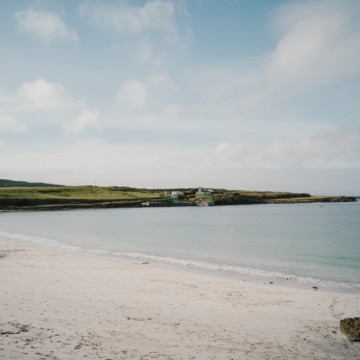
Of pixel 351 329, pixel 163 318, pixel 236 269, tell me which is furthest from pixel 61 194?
pixel 351 329

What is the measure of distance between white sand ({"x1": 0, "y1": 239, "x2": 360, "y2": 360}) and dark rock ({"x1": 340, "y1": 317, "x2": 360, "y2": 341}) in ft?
0.74

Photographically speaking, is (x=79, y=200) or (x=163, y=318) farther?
(x=79, y=200)

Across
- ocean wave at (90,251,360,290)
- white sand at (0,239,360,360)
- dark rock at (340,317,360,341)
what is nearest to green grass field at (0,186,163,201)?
ocean wave at (90,251,360,290)

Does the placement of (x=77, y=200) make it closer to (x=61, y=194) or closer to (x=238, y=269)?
(x=61, y=194)

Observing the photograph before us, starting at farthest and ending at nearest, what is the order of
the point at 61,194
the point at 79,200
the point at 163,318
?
the point at 61,194, the point at 79,200, the point at 163,318

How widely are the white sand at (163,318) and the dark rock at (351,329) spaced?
23 centimetres

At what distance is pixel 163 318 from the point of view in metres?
12.3

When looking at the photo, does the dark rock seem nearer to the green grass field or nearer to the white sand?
the white sand

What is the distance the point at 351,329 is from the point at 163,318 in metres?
6.25

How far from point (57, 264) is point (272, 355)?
1841 cm

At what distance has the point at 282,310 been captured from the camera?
14.2 meters

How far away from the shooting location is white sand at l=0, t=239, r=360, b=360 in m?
9.32

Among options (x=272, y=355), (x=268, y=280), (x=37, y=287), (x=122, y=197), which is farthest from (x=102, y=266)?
(x=122, y=197)

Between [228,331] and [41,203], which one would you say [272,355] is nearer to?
[228,331]
